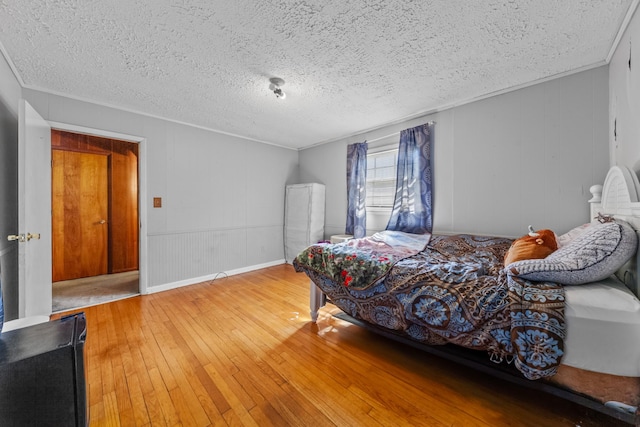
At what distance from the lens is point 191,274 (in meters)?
3.70

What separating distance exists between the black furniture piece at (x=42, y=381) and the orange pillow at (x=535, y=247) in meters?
2.43

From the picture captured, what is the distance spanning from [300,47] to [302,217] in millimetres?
3043

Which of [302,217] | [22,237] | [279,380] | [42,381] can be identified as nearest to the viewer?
[42,381]

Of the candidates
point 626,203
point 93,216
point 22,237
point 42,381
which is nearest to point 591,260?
point 626,203

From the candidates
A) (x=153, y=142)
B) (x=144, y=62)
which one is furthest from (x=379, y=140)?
(x=153, y=142)

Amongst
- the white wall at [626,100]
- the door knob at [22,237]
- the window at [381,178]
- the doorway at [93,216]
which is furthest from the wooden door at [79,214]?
the white wall at [626,100]

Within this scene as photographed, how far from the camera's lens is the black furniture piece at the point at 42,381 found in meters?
0.90

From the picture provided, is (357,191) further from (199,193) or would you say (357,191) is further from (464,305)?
(464,305)

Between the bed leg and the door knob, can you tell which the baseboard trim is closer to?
the door knob

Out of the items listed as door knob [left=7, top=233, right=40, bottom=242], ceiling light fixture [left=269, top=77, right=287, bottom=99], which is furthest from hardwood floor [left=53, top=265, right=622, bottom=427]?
ceiling light fixture [left=269, top=77, right=287, bottom=99]

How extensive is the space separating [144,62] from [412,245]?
10.3 ft

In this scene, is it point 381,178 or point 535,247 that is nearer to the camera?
point 535,247

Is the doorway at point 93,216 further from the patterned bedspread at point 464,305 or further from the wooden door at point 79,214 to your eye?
the patterned bedspread at point 464,305

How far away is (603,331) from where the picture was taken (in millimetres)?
1104
